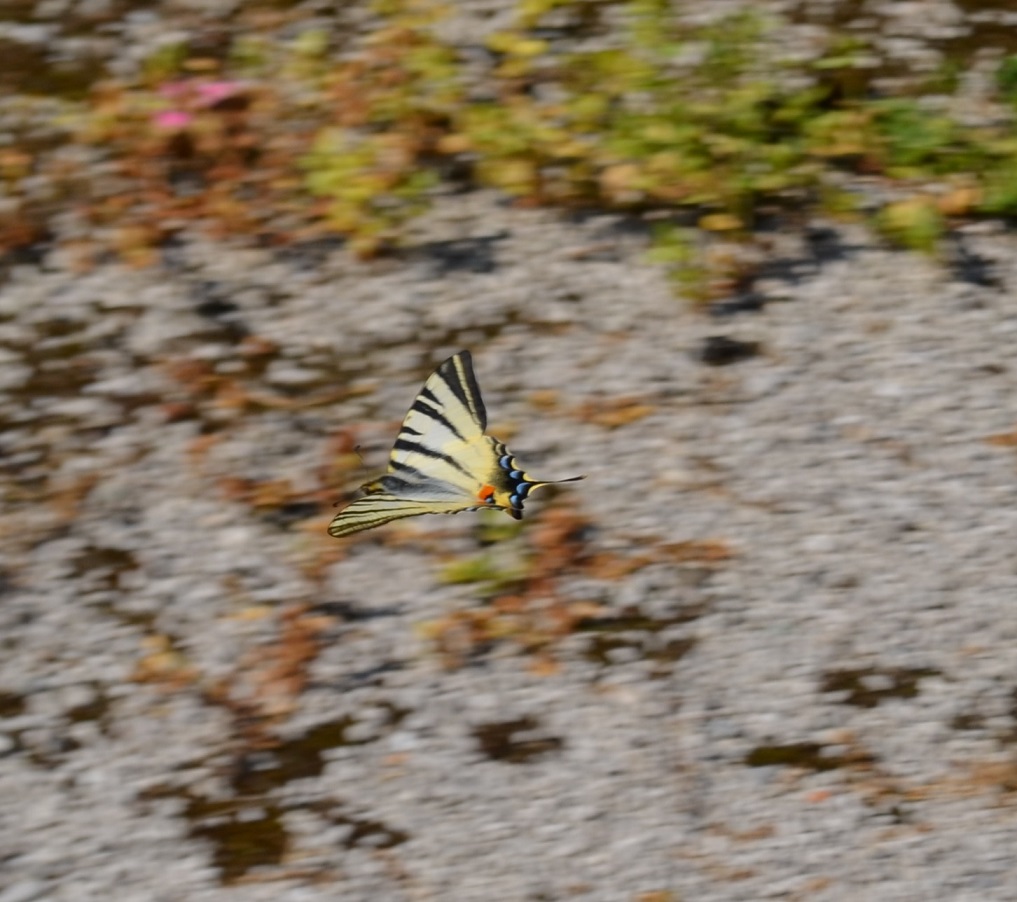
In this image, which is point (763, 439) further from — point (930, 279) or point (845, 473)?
point (930, 279)

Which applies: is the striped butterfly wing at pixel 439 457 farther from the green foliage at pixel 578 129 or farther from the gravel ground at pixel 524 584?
the green foliage at pixel 578 129

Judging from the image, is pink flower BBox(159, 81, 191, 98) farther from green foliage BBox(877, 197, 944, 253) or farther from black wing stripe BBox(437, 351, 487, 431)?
green foliage BBox(877, 197, 944, 253)

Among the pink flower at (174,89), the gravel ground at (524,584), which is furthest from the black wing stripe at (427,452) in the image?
the pink flower at (174,89)

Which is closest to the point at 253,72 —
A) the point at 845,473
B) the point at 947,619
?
the point at 845,473

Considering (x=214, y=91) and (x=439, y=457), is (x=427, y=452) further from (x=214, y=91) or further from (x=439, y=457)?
(x=214, y=91)

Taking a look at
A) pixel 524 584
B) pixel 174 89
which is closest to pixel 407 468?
pixel 524 584

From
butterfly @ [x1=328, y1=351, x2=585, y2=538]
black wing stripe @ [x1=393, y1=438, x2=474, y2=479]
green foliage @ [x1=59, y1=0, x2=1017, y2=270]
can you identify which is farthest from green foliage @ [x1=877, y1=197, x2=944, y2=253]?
black wing stripe @ [x1=393, y1=438, x2=474, y2=479]
